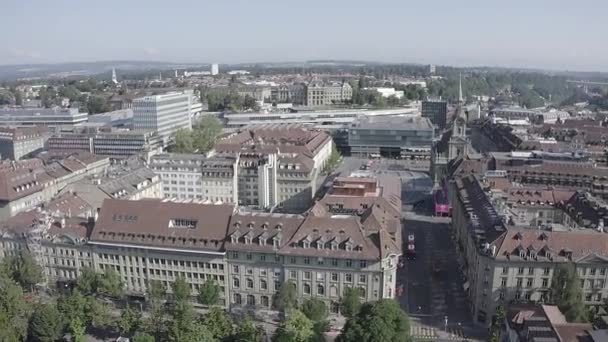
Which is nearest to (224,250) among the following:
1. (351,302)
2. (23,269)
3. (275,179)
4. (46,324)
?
(351,302)

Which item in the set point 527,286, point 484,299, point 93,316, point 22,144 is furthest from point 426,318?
point 22,144

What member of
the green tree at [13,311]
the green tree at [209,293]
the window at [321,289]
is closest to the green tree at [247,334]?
the green tree at [209,293]

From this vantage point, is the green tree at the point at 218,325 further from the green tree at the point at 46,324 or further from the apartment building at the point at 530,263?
the apartment building at the point at 530,263

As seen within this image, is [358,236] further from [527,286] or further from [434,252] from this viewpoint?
[434,252]

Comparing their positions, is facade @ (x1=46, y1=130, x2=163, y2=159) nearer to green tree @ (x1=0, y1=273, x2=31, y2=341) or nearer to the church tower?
the church tower

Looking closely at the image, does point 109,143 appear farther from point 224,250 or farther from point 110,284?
point 224,250
